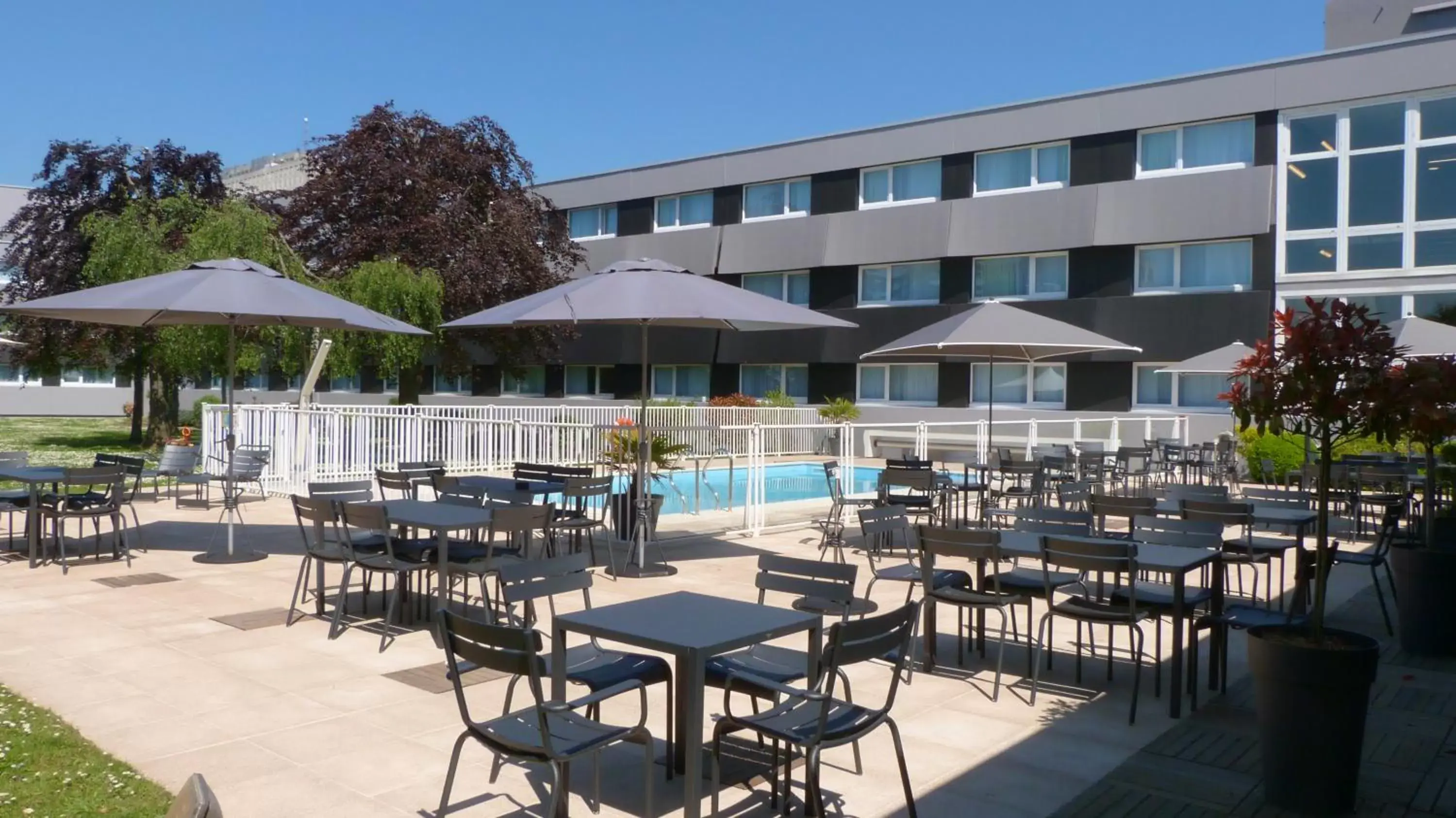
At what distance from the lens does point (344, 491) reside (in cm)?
989

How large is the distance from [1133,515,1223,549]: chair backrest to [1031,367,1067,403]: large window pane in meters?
20.8

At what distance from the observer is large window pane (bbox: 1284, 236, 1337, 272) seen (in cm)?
2384

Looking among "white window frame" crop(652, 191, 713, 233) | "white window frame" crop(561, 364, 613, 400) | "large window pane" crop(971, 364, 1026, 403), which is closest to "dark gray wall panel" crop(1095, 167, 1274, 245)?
"large window pane" crop(971, 364, 1026, 403)

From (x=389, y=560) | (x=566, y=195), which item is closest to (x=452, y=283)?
(x=566, y=195)

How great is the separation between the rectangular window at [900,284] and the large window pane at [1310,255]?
334 inches

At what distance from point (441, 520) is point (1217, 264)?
879 inches

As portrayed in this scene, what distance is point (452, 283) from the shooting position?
2656cm

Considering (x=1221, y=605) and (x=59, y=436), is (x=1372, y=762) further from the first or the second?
(x=59, y=436)

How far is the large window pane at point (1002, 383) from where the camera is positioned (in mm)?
28891

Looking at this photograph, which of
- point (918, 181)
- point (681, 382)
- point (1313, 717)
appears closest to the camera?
point (1313, 717)

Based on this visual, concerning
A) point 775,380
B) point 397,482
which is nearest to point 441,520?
point 397,482

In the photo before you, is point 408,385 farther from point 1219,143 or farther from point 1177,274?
point 1219,143

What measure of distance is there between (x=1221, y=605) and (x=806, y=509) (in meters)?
9.51

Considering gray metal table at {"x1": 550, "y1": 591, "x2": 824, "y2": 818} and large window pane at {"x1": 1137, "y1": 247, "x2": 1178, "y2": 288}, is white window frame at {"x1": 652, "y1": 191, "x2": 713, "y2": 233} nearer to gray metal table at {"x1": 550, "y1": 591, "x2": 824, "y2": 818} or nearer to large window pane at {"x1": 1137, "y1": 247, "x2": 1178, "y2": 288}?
large window pane at {"x1": 1137, "y1": 247, "x2": 1178, "y2": 288}
